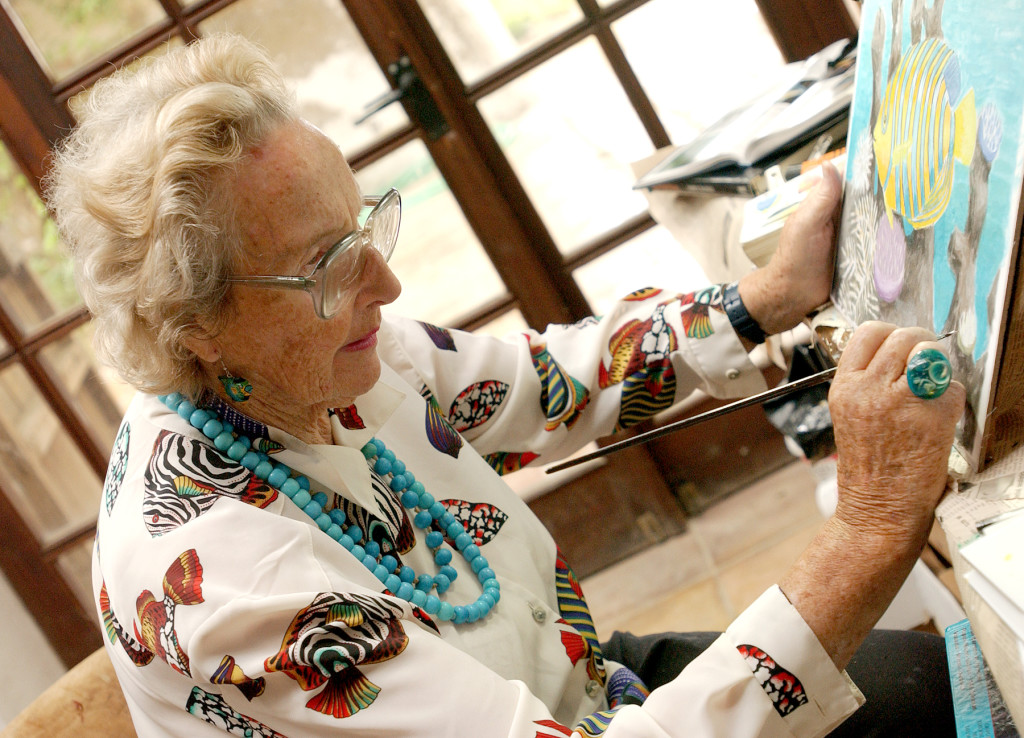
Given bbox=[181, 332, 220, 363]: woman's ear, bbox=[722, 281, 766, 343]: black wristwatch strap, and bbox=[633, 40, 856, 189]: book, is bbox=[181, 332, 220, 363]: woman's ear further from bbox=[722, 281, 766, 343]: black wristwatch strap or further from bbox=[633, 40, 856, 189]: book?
bbox=[633, 40, 856, 189]: book

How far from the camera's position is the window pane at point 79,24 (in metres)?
1.94

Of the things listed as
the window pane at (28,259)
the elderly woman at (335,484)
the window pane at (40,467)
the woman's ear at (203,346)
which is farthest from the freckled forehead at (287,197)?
the window pane at (40,467)

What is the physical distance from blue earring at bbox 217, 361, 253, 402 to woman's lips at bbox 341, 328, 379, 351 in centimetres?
11

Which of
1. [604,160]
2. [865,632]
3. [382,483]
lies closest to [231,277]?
[382,483]

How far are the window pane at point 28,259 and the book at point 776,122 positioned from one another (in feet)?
4.94

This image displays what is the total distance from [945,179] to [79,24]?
2.00m

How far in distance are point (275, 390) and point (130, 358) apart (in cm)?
16

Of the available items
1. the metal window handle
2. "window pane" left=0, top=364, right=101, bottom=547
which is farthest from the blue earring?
"window pane" left=0, top=364, right=101, bottom=547

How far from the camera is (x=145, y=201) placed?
2.65ft

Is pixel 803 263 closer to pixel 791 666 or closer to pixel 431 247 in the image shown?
pixel 791 666

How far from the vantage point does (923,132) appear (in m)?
0.76

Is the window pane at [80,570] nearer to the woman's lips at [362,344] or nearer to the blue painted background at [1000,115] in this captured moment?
the woman's lips at [362,344]

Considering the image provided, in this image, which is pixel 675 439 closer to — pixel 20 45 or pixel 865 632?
pixel 865 632

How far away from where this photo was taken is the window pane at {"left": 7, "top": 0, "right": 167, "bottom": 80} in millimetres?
1943
